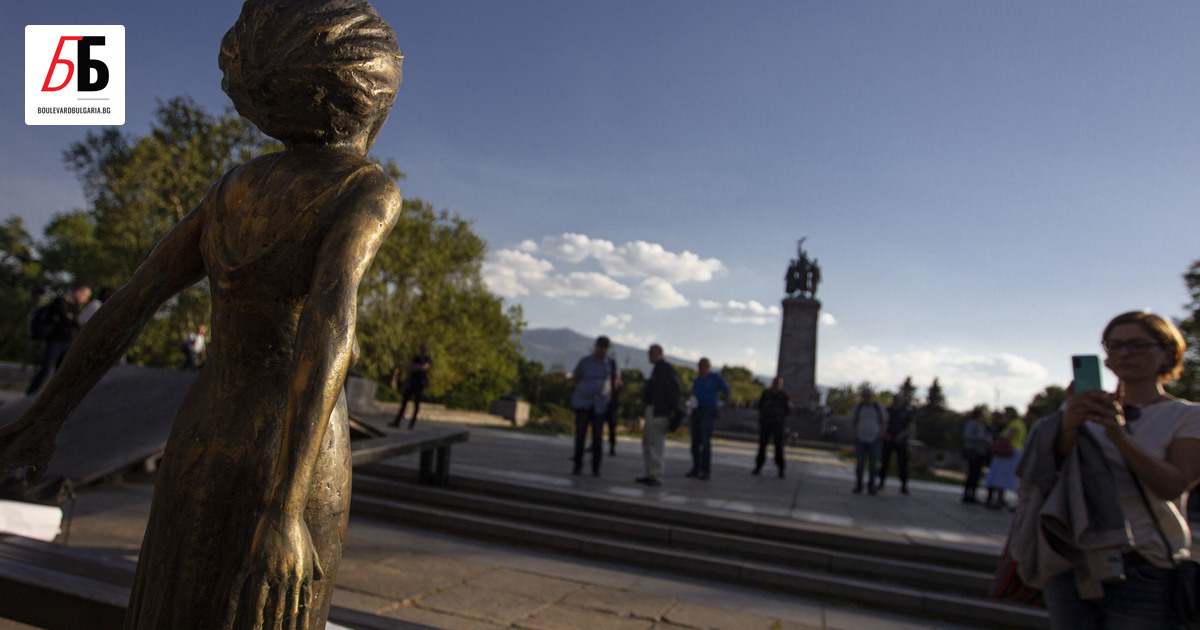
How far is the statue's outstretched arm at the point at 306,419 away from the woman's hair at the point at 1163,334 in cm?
248

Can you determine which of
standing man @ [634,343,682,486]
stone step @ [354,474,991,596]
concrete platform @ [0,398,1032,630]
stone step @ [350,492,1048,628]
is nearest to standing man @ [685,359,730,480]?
standing man @ [634,343,682,486]

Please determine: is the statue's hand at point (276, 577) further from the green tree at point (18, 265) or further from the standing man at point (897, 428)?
the green tree at point (18, 265)

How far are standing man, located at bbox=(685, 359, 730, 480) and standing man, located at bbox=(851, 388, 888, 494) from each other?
6.93 ft

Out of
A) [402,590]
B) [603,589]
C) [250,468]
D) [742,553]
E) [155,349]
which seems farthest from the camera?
[155,349]

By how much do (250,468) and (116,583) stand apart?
142cm

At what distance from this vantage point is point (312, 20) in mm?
1283

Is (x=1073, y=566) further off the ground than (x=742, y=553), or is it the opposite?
(x=1073, y=566)

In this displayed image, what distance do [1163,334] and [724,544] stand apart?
4136mm

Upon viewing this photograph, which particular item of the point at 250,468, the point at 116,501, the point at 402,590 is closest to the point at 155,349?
the point at 116,501

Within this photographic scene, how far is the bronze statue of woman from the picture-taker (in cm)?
122

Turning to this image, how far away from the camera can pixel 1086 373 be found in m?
2.26

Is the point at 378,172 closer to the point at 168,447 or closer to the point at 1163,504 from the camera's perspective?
the point at 168,447

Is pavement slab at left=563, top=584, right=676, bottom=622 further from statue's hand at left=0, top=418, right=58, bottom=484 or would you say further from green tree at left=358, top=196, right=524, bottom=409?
green tree at left=358, top=196, right=524, bottom=409

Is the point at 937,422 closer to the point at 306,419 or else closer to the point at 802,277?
the point at 802,277
